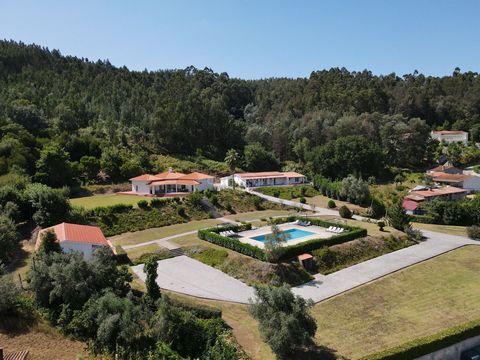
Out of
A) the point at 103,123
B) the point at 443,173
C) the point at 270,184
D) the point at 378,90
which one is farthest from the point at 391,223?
the point at 378,90

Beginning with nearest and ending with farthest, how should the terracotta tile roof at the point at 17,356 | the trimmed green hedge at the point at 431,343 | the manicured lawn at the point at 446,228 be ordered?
the terracotta tile roof at the point at 17,356 < the trimmed green hedge at the point at 431,343 < the manicured lawn at the point at 446,228

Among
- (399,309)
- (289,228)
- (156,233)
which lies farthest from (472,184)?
(156,233)

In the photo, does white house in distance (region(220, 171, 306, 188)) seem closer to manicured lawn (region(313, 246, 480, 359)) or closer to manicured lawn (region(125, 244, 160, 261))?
manicured lawn (region(125, 244, 160, 261))

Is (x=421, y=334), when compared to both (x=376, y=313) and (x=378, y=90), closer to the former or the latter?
(x=376, y=313)

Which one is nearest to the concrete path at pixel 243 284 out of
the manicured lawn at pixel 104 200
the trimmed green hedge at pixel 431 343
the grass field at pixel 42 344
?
the trimmed green hedge at pixel 431 343

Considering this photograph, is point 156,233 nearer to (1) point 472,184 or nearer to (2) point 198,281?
(2) point 198,281

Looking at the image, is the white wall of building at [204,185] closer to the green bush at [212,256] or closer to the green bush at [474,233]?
the green bush at [212,256]
